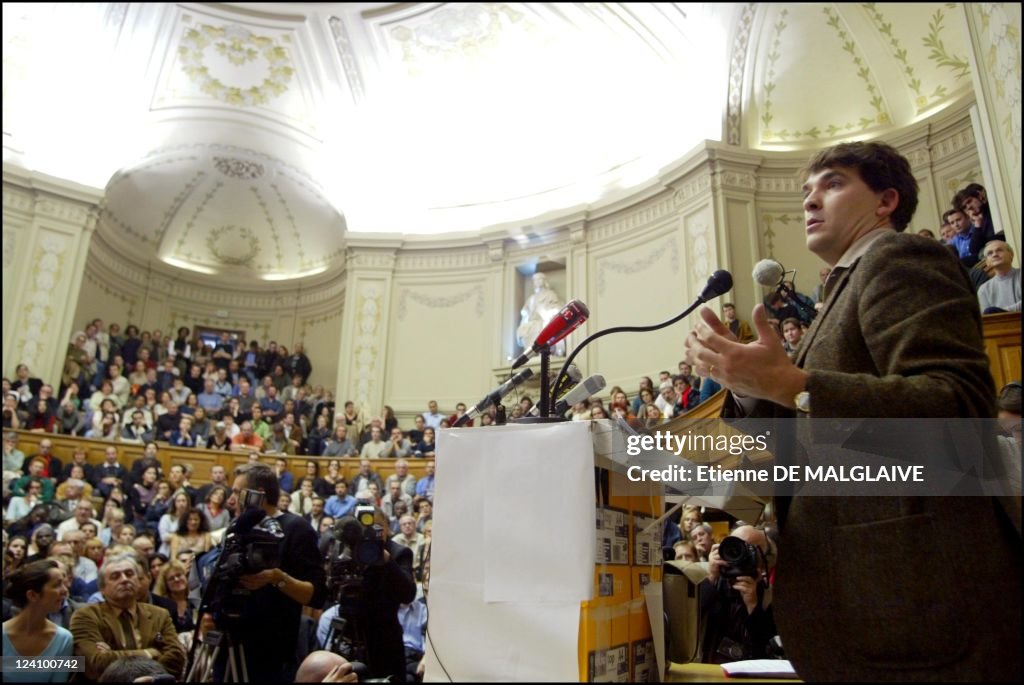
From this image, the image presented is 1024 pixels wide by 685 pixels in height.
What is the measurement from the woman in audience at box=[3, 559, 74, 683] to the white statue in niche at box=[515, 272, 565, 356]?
7.97m

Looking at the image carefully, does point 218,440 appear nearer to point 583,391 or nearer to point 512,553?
point 583,391

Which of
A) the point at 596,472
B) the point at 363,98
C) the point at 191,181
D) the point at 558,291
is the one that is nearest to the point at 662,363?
the point at 558,291

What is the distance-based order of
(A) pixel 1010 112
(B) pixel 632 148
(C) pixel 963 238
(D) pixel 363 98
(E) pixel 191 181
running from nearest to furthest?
(A) pixel 1010 112 < (C) pixel 963 238 < (B) pixel 632 148 < (D) pixel 363 98 < (E) pixel 191 181

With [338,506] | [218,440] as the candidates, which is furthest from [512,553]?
[218,440]

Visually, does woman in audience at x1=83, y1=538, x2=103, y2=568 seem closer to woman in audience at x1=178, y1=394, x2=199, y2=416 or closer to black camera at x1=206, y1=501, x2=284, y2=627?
black camera at x1=206, y1=501, x2=284, y2=627

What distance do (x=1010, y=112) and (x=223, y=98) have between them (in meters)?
10.9

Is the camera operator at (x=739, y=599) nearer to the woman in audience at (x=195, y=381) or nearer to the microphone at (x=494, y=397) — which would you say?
the microphone at (x=494, y=397)

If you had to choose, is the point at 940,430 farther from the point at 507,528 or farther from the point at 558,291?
the point at 558,291

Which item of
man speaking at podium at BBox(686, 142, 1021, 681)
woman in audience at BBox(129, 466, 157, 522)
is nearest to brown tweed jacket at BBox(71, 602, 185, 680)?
man speaking at podium at BBox(686, 142, 1021, 681)

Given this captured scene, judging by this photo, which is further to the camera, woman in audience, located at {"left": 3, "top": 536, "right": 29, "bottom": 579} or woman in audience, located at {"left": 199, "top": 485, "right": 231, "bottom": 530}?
woman in audience, located at {"left": 199, "top": 485, "right": 231, "bottom": 530}

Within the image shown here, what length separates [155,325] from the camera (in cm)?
1336

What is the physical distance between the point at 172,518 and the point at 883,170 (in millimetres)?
6615

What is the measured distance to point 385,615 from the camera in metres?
2.99

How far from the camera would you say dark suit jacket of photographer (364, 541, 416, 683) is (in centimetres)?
295
